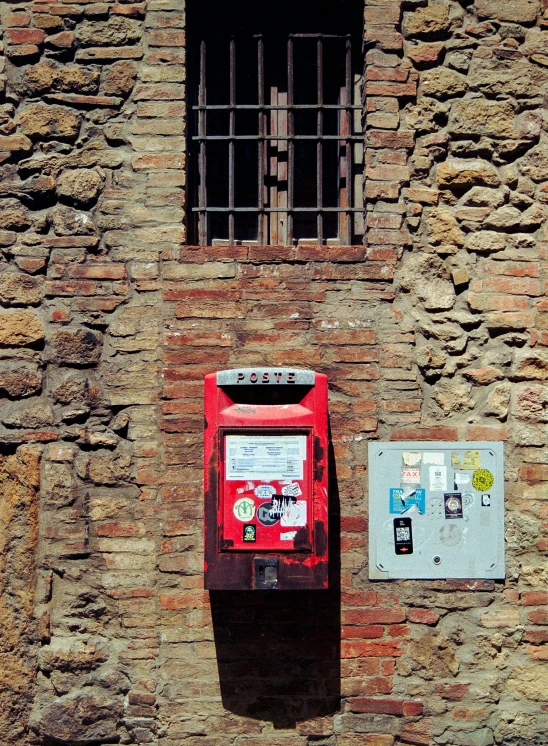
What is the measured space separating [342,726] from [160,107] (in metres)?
3.21

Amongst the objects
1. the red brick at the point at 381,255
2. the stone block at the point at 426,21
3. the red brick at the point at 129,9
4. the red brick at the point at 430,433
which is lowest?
the red brick at the point at 430,433

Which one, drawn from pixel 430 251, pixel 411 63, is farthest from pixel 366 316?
pixel 411 63

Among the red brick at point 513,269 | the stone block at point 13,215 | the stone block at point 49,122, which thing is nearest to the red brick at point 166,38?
the stone block at point 49,122

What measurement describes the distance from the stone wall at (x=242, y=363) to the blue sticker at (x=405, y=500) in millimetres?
148

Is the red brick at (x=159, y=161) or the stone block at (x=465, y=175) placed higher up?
the red brick at (x=159, y=161)

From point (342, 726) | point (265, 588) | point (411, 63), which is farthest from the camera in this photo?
point (411, 63)

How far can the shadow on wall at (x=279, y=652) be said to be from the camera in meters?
3.73

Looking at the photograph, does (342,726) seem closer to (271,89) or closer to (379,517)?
(379,517)

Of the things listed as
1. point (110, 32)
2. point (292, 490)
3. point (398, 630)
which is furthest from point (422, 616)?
point (110, 32)

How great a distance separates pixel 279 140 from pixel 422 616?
2.58 m

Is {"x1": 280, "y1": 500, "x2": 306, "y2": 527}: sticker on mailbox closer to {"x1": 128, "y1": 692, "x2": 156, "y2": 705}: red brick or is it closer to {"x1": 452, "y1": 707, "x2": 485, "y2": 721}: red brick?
{"x1": 128, "y1": 692, "x2": 156, "y2": 705}: red brick

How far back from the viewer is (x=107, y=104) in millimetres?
3936

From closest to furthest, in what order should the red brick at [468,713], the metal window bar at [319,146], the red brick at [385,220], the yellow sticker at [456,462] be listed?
the red brick at [468,713] < the yellow sticker at [456,462] < the red brick at [385,220] < the metal window bar at [319,146]

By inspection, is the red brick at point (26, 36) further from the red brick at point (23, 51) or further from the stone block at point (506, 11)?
the stone block at point (506, 11)
